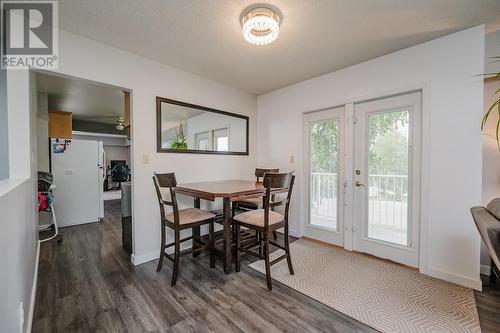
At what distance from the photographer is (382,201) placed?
2588mm

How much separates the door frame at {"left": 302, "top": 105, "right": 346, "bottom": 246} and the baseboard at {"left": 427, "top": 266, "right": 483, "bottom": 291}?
0.94 meters

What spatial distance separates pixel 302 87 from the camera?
3.26m

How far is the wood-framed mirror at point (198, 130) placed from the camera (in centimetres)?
268

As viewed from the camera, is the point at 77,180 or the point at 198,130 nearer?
the point at 198,130

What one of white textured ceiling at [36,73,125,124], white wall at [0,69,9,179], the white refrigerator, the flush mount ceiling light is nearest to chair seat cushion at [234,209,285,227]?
the flush mount ceiling light

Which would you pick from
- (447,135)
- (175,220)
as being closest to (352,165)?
(447,135)

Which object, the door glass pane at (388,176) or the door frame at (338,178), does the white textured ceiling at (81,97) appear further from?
the door glass pane at (388,176)

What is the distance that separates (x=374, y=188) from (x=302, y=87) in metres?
1.77

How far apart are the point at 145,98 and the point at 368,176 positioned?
9.45ft

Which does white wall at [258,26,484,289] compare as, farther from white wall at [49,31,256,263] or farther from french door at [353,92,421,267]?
white wall at [49,31,256,263]

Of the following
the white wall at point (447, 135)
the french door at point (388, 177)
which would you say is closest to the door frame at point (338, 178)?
the french door at point (388, 177)

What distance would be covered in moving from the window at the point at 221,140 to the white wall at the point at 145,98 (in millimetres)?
199

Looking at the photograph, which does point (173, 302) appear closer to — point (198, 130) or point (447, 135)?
point (198, 130)

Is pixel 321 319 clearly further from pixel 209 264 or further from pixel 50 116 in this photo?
pixel 50 116
